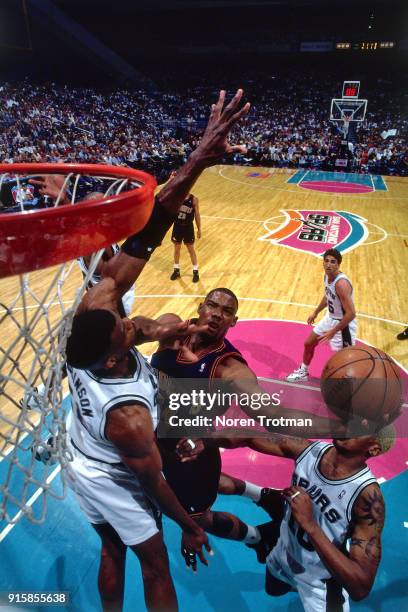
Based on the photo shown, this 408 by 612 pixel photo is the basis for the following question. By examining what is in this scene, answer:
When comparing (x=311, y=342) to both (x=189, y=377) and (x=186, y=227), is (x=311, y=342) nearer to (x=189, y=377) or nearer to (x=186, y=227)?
(x=189, y=377)

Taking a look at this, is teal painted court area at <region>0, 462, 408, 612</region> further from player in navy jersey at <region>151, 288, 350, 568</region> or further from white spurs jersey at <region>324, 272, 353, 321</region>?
white spurs jersey at <region>324, 272, 353, 321</region>

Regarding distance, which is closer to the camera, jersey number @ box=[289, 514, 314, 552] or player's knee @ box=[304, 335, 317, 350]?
jersey number @ box=[289, 514, 314, 552]

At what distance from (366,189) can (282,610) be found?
50.3ft

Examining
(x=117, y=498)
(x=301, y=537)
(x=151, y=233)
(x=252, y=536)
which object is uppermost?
(x=151, y=233)

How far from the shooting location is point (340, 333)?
4605 mm

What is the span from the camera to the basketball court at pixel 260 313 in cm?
282

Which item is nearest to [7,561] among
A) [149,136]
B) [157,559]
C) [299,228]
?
[157,559]

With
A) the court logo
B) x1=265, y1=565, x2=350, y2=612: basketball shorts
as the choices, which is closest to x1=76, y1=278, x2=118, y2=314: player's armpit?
x1=265, y1=565, x2=350, y2=612: basketball shorts

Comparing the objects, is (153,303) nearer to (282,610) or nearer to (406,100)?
(282,610)

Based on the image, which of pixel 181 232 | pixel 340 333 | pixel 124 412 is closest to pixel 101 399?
pixel 124 412

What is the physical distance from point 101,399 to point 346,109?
25.4 metres

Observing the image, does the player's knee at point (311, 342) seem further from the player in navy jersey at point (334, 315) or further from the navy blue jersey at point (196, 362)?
the navy blue jersey at point (196, 362)

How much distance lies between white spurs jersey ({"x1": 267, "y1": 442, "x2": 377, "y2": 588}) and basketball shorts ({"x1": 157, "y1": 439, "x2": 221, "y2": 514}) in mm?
510

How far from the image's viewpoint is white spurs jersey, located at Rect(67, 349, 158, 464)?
188 centimetres
